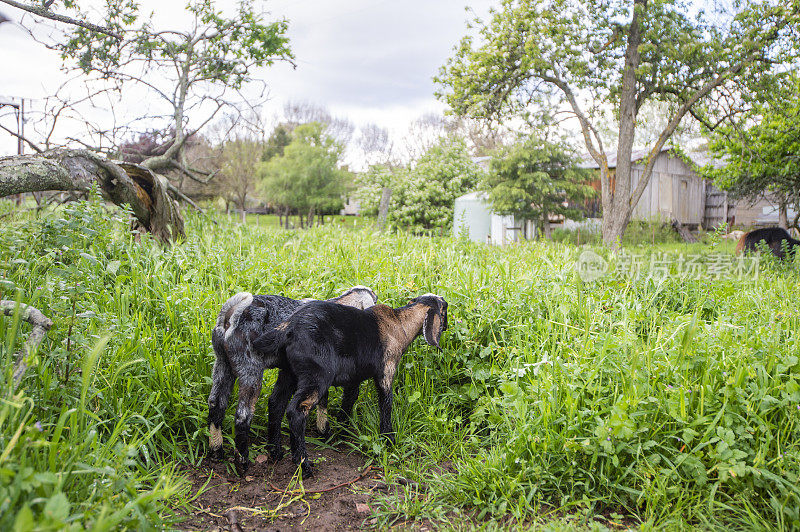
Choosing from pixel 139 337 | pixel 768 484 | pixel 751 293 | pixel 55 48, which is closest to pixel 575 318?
pixel 768 484

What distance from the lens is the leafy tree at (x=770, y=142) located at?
9.64 meters

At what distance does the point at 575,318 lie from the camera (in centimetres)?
383

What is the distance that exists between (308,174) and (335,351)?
18712 mm

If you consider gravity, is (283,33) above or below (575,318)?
above

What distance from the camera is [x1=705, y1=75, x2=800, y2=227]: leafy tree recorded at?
380 inches

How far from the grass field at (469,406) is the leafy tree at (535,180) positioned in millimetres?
8633

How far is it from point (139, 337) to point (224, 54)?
22.2 ft

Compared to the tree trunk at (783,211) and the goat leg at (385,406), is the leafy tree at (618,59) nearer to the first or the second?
the tree trunk at (783,211)

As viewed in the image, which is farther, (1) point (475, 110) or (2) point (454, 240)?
(1) point (475, 110)

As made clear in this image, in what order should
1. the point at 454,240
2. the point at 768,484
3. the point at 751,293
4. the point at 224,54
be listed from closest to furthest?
the point at 768,484 < the point at 751,293 < the point at 454,240 < the point at 224,54

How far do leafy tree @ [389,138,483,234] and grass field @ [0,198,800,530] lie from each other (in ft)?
37.7

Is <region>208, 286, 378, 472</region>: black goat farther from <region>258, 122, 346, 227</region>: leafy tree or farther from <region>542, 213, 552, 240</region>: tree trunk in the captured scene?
<region>258, 122, 346, 227</region>: leafy tree

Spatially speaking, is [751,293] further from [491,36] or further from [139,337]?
[491,36]

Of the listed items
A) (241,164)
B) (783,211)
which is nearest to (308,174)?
(241,164)
